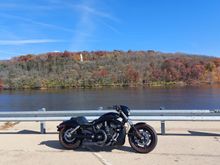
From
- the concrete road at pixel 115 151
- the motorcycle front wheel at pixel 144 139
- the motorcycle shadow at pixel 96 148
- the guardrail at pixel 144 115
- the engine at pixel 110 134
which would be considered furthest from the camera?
the guardrail at pixel 144 115

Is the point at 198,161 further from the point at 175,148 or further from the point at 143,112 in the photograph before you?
the point at 143,112

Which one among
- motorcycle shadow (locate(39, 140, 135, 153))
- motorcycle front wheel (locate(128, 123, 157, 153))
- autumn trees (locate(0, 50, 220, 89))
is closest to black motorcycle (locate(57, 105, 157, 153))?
motorcycle front wheel (locate(128, 123, 157, 153))

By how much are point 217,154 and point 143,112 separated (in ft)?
9.96

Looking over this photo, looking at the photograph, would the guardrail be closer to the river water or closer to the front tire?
the front tire

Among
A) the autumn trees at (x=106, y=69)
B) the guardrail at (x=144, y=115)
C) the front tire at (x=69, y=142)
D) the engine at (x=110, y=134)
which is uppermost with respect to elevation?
the autumn trees at (x=106, y=69)

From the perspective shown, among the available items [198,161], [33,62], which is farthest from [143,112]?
[33,62]

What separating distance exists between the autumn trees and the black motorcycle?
10288 centimetres

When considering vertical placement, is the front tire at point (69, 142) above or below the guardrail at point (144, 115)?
below

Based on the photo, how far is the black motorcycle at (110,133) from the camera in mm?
7406

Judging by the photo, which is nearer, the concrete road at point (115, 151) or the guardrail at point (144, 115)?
the concrete road at point (115, 151)

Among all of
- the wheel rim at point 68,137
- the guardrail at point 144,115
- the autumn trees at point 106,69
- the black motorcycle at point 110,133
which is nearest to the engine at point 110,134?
the black motorcycle at point 110,133

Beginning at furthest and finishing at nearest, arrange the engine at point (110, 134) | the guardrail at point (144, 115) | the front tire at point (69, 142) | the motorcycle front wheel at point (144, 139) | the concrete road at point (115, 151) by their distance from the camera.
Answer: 1. the guardrail at point (144, 115)
2. the front tire at point (69, 142)
3. the engine at point (110, 134)
4. the motorcycle front wheel at point (144, 139)
5. the concrete road at point (115, 151)

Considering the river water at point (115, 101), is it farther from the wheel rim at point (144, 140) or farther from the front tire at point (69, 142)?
the front tire at point (69, 142)

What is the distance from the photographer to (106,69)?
441 feet
